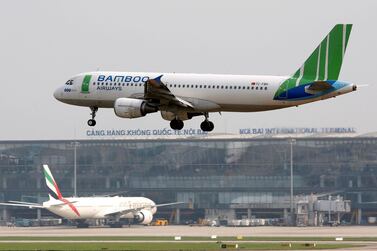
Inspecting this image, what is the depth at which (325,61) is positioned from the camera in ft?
360

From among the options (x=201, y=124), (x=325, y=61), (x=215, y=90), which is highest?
(x=325, y=61)

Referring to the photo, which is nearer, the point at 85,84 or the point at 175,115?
the point at 175,115

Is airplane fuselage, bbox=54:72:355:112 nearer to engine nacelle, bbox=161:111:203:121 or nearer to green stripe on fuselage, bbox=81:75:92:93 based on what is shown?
green stripe on fuselage, bbox=81:75:92:93

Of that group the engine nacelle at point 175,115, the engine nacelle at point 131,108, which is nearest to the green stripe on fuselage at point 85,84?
the engine nacelle at point 131,108

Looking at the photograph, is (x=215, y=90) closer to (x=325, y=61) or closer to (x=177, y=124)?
(x=177, y=124)

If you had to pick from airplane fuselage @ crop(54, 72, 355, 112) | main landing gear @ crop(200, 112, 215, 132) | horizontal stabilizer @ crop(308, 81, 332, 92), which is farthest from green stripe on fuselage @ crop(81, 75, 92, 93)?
horizontal stabilizer @ crop(308, 81, 332, 92)

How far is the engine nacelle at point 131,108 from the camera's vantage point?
10988 cm

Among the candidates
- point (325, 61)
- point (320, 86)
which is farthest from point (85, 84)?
point (320, 86)

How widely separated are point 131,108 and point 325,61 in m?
18.3

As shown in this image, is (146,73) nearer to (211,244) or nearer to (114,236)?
(211,244)

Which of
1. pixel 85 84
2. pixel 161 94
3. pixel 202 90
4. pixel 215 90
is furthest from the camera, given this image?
pixel 85 84

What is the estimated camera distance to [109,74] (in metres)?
115

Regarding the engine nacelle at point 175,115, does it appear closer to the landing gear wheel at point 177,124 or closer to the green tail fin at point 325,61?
the landing gear wheel at point 177,124

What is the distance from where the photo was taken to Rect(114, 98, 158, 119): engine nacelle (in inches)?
4326
